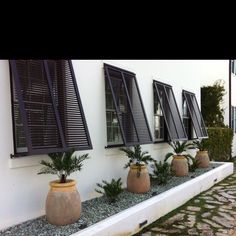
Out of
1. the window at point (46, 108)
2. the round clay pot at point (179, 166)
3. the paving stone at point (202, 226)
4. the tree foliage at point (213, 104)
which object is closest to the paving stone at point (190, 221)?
the paving stone at point (202, 226)

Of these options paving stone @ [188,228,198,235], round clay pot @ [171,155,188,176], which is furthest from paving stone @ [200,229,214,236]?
round clay pot @ [171,155,188,176]

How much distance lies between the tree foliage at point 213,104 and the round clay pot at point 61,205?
13.7m

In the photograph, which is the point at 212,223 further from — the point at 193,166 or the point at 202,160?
the point at 202,160

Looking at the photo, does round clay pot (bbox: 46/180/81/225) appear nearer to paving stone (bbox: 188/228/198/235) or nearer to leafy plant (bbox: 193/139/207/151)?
paving stone (bbox: 188/228/198/235)

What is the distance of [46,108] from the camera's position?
5.27 metres

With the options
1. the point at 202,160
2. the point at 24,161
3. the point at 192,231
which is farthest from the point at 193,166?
the point at 24,161

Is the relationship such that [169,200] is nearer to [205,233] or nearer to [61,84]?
[205,233]

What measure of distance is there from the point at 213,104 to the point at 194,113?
5554 millimetres

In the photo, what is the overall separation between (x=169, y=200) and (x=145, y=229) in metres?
1.30

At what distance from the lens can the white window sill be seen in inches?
194

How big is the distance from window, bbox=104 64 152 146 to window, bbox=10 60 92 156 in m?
1.47

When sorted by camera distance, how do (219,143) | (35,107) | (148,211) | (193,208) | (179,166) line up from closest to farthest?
(35,107) < (148,211) < (193,208) < (179,166) < (219,143)
